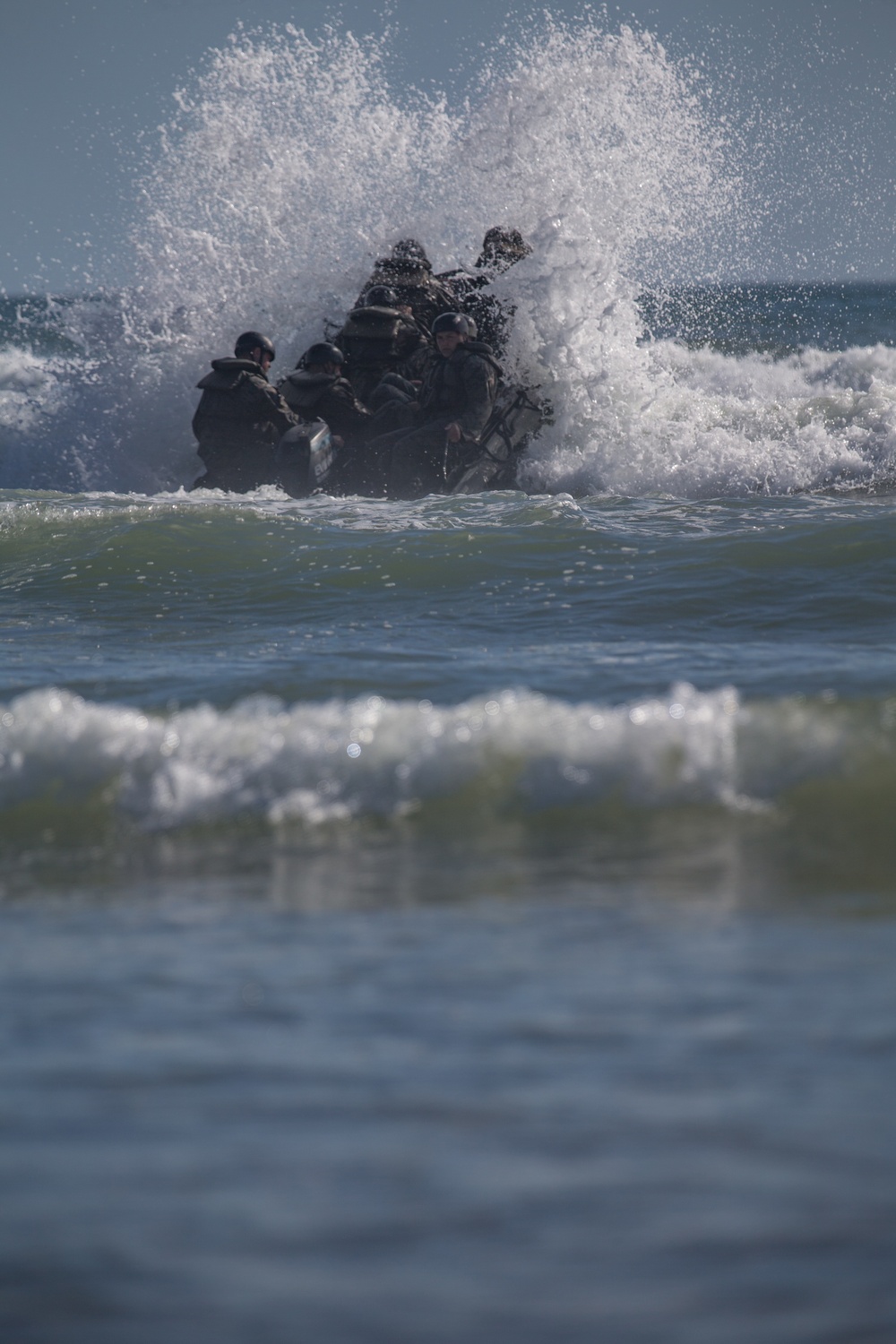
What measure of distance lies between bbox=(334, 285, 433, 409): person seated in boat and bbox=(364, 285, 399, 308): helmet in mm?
214

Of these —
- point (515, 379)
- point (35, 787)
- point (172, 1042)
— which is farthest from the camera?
point (515, 379)

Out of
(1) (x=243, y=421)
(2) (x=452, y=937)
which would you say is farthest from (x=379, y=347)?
(2) (x=452, y=937)

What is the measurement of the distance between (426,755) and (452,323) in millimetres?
8369

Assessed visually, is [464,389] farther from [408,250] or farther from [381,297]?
[408,250]

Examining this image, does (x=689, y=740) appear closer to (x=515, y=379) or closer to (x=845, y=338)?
(x=515, y=379)

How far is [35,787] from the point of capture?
4.73 m

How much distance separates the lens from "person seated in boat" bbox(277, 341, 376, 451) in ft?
41.8

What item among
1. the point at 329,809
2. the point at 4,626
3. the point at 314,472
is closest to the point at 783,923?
the point at 329,809

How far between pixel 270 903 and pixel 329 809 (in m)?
0.77

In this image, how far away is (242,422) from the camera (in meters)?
12.2

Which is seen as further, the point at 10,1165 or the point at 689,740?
the point at 689,740

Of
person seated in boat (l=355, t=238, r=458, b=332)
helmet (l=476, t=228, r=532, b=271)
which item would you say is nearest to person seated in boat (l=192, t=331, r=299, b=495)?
person seated in boat (l=355, t=238, r=458, b=332)

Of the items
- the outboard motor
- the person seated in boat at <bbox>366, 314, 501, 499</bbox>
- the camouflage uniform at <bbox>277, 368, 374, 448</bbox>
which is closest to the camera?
the outboard motor

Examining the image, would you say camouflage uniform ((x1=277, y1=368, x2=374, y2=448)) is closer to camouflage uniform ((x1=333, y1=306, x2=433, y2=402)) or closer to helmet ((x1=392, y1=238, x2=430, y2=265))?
camouflage uniform ((x1=333, y1=306, x2=433, y2=402))
